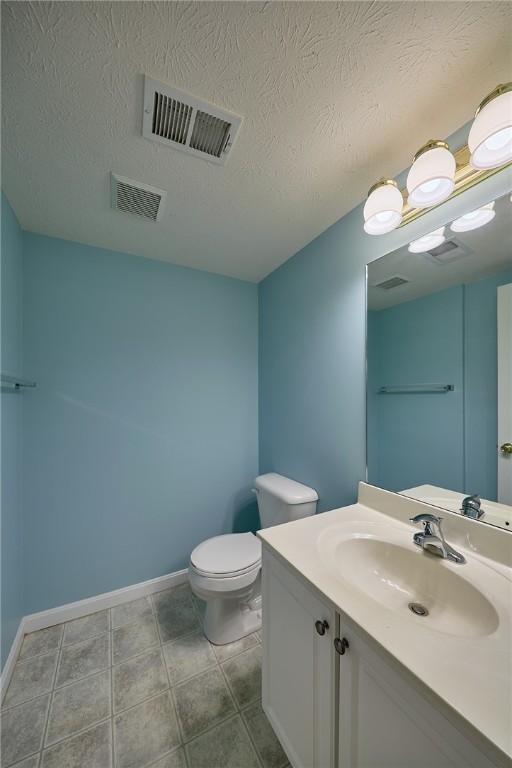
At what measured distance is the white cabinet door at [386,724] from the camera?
461 mm

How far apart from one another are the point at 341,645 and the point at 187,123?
1.64 meters

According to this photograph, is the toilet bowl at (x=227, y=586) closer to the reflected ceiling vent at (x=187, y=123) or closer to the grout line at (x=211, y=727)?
the grout line at (x=211, y=727)

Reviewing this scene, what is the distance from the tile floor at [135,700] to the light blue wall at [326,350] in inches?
36.0

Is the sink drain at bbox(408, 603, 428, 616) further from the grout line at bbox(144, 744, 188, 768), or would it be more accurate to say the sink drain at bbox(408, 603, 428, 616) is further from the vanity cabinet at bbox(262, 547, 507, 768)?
the grout line at bbox(144, 744, 188, 768)

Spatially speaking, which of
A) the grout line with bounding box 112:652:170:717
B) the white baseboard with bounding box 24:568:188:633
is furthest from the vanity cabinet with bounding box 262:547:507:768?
the white baseboard with bounding box 24:568:188:633

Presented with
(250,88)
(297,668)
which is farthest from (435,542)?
(250,88)

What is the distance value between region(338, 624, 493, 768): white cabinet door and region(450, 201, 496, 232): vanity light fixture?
4.00ft

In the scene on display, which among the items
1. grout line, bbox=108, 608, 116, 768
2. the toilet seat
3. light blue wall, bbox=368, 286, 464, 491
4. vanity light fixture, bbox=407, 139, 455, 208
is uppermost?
vanity light fixture, bbox=407, 139, 455, 208

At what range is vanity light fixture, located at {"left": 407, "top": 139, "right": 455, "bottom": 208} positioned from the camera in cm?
86

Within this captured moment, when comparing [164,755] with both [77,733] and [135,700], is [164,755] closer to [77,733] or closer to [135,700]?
[135,700]

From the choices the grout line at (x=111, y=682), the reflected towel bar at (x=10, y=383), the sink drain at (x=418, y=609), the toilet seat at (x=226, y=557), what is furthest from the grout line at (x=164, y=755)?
the reflected towel bar at (x=10, y=383)

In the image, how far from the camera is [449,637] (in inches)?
22.1

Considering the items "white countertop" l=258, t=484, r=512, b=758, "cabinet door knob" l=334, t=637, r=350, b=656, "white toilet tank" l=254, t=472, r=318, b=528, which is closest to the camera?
"white countertop" l=258, t=484, r=512, b=758

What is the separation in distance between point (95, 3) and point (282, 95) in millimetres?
518
